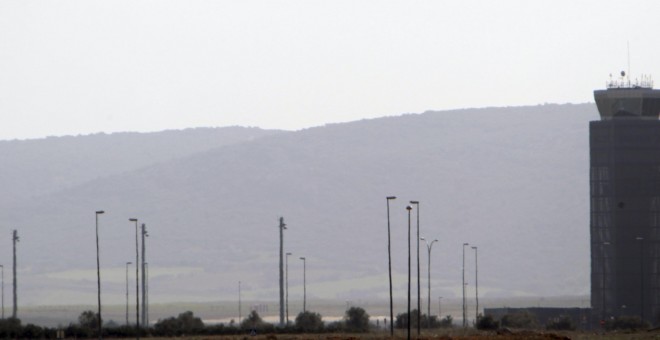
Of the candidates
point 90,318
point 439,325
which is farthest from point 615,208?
point 90,318

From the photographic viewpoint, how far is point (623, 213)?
529 ft

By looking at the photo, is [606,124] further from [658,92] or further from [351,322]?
[351,322]

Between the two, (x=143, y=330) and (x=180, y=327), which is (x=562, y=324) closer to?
(x=180, y=327)

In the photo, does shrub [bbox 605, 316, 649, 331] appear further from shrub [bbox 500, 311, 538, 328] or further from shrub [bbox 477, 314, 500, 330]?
shrub [bbox 477, 314, 500, 330]

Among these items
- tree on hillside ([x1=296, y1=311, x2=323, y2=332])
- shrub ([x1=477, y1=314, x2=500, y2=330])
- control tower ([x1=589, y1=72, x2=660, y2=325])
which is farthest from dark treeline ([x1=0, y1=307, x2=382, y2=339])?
control tower ([x1=589, y1=72, x2=660, y2=325])

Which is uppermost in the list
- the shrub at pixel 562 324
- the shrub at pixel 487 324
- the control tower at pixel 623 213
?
the control tower at pixel 623 213

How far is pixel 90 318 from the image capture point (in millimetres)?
132125

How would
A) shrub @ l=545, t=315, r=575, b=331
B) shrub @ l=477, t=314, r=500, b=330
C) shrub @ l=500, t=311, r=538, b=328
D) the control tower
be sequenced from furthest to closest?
the control tower
shrub @ l=545, t=315, r=575, b=331
shrub @ l=500, t=311, r=538, b=328
shrub @ l=477, t=314, r=500, b=330

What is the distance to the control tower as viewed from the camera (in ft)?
527

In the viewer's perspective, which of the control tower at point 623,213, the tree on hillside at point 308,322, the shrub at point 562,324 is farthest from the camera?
the control tower at point 623,213

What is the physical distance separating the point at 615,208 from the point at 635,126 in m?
9.03

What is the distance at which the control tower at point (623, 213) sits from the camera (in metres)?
161

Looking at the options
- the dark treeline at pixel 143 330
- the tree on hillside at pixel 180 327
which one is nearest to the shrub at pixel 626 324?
the dark treeline at pixel 143 330

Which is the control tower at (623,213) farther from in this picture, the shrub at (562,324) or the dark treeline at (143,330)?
the dark treeline at (143,330)
